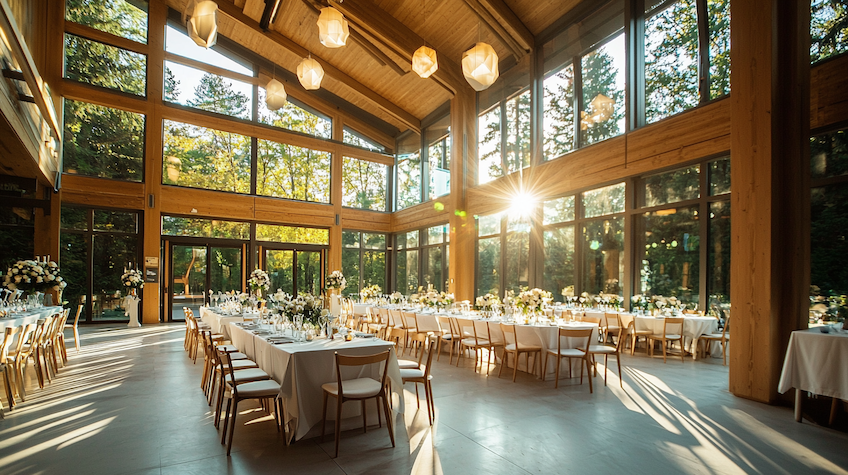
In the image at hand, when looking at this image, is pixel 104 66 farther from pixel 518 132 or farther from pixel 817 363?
pixel 817 363

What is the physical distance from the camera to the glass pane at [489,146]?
12.9 meters

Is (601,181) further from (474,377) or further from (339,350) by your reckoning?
(339,350)

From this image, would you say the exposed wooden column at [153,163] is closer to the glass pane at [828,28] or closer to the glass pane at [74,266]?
the glass pane at [74,266]

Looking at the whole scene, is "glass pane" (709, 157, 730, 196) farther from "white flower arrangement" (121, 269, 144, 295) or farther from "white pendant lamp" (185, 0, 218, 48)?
"white flower arrangement" (121, 269, 144, 295)

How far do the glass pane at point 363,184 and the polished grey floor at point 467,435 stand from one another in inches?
458

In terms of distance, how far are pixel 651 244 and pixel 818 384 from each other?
4.73 metres

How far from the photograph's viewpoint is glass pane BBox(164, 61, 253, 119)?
1402 centimetres

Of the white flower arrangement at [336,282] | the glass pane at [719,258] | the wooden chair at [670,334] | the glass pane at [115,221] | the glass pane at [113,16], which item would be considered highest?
the glass pane at [113,16]

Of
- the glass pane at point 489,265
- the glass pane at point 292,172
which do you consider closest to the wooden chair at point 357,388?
the glass pane at point 489,265

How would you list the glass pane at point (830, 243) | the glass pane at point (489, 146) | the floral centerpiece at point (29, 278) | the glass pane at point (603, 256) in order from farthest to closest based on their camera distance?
the glass pane at point (489, 146) → the glass pane at point (603, 256) → the floral centerpiece at point (29, 278) → the glass pane at point (830, 243)

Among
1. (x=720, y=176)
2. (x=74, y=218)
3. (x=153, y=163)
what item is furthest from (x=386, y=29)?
(x=74, y=218)

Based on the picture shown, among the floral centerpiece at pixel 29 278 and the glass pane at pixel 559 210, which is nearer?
the floral centerpiece at pixel 29 278

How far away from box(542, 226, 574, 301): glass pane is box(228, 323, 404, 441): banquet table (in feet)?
22.7

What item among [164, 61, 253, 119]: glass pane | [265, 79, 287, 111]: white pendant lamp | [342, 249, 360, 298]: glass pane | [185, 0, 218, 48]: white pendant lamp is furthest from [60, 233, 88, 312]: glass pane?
[185, 0, 218, 48]: white pendant lamp
